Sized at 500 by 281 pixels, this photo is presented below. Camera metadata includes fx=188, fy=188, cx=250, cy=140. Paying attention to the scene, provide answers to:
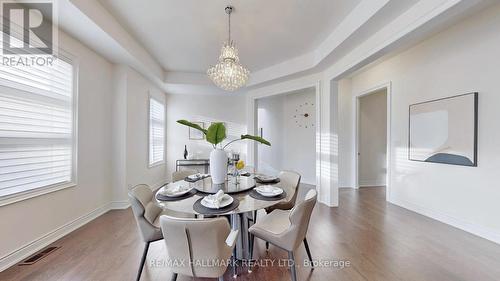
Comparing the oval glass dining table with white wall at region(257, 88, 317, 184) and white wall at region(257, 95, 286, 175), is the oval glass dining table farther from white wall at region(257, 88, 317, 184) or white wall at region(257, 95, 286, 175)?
white wall at region(257, 95, 286, 175)

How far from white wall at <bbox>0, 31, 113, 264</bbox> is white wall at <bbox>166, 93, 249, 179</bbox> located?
2.14 m

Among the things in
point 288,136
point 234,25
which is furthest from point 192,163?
point 234,25

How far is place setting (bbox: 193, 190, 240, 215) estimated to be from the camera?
1.47m

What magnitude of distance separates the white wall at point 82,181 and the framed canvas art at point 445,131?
5.49m

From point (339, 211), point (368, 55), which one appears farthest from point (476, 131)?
point (339, 211)

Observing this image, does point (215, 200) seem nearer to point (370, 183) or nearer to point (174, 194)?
point (174, 194)

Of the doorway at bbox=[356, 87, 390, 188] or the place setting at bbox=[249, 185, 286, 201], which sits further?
the doorway at bbox=[356, 87, 390, 188]

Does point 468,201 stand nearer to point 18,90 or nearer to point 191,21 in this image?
point 191,21

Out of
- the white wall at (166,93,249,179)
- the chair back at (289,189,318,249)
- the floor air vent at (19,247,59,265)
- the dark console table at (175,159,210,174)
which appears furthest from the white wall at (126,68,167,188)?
the chair back at (289,189,318,249)

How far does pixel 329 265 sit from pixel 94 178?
3.56 metres

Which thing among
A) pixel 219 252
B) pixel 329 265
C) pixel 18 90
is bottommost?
pixel 329 265

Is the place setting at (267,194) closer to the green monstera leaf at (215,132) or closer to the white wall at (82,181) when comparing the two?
the green monstera leaf at (215,132)

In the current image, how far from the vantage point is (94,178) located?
3.02 m

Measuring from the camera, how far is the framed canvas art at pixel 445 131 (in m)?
2.61
